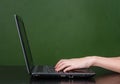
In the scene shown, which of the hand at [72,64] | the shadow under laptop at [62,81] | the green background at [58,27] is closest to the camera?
the shadow under laptop at [62,81]

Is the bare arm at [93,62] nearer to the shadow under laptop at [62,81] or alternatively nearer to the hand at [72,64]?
the hand at [72,64]

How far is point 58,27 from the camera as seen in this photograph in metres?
2.17

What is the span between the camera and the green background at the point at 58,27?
215 cm

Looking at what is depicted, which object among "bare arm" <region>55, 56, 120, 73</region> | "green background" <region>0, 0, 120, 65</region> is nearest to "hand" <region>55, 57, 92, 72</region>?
"bare arm" <region>55, 56, 120, 73</region>

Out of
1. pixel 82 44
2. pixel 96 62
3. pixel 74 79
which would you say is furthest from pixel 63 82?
pixel 82 44

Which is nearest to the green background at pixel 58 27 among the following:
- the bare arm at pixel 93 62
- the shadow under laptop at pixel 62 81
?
the bare arm at pixel 93 62

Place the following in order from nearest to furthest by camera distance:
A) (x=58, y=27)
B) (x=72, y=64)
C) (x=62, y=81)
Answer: (x=62, y=81)
(x=72, y=64)
(x=58, y=27)

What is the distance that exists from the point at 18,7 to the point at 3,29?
Answer: 0.66ft

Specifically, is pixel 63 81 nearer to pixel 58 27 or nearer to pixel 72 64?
pixel 72 64

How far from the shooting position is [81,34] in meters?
2.19

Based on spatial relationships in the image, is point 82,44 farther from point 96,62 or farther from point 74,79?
point 74,79

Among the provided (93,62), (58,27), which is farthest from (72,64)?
(58,27)

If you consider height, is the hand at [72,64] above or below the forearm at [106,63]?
above

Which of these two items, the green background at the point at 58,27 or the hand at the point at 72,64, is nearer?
the hand at the point at 72,64
